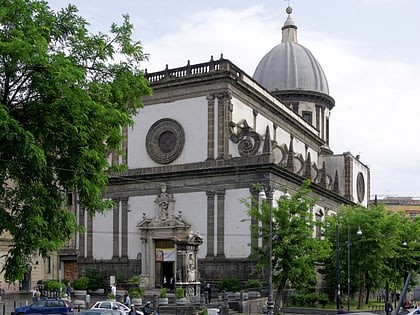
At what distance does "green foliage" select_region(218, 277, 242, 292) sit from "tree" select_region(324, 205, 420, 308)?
7557 mm

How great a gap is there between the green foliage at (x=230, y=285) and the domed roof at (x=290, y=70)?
118 ft

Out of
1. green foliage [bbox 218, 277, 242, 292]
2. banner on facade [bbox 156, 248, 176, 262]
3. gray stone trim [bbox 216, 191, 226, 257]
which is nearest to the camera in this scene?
green foliage [bbox 218, 277, 242, 292]

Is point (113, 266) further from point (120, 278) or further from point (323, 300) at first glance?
point (323, 300)

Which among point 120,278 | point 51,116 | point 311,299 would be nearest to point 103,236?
point 120,278

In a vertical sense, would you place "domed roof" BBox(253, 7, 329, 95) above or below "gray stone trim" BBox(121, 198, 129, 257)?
above

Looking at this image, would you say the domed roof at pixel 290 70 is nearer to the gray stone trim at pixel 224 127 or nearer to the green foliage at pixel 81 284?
the gray stone trim at pixel 224 127

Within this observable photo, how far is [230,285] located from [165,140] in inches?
575

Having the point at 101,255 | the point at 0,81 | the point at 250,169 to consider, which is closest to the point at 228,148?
the point at 250,169

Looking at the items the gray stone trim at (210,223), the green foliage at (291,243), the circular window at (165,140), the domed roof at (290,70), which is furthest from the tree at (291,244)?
the domed roof at (290,70)

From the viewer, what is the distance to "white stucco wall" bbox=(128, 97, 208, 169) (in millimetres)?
56406

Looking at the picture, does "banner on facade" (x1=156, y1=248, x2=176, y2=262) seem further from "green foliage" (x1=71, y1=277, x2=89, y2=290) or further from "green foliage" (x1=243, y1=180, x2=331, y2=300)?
"green foliage" (x1=243, y1=180, x2=331, y2=300)

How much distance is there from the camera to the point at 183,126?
57500mm

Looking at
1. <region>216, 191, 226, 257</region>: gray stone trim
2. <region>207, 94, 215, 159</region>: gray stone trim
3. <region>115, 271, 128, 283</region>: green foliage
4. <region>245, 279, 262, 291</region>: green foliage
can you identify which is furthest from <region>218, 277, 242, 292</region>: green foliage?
<region>207, 94, 215, 159</region>: gray stone trim

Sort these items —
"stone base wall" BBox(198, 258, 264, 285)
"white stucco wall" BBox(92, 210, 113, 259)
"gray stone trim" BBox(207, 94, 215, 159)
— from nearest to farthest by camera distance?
"stone base wall" BBox(198, 258, 264, 285)
"gray stone trim" BBox(207, 94, 215, 159)
"white stucco wall" BBox(92, 210, 113, 259)
